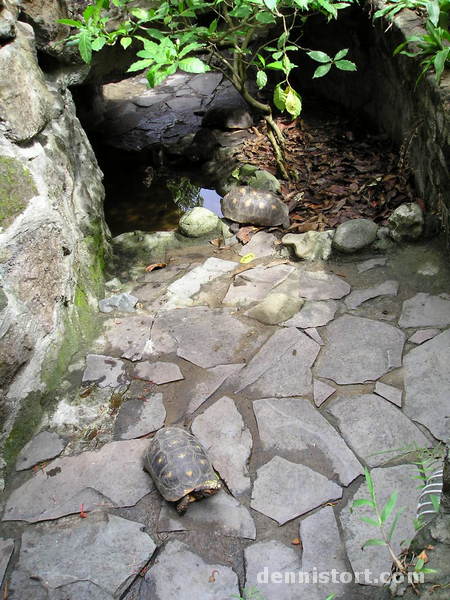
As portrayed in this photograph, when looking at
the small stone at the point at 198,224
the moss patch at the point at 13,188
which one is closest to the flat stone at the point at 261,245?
the small stone at the point at 198,224

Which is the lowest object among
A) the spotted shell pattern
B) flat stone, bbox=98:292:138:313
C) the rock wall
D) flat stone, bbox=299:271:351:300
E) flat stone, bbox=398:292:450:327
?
flat stone, bbox=398:292:450:327

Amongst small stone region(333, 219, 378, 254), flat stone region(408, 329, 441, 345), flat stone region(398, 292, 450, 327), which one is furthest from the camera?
small stone region(333, 219, 378, 254)

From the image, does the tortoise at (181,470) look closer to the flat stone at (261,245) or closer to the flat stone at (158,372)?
the flat stone at (158,372)

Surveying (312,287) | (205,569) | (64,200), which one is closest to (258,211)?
(312,287)

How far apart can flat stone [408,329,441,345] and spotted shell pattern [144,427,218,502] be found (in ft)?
5.85

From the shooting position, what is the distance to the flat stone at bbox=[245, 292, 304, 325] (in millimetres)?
4082

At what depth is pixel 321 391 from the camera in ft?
11.2

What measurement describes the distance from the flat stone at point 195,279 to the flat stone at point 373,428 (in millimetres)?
1843

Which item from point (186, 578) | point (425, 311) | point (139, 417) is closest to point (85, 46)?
point (139, 417)

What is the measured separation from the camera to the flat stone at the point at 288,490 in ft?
9.04

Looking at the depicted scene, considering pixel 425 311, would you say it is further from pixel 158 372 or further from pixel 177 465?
pixel 177 465

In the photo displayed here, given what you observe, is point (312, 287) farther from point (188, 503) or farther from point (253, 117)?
point (253, 117)

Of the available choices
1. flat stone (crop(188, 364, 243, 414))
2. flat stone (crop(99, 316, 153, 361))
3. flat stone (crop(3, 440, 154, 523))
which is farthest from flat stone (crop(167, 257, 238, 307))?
flat stone (crop(3, 440, 154, 523))

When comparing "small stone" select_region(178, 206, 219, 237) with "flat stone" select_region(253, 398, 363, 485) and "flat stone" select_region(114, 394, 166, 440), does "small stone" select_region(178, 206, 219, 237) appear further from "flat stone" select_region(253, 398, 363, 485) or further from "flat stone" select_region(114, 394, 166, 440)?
"flat stone" select_region(253, 398, 363, 485)
